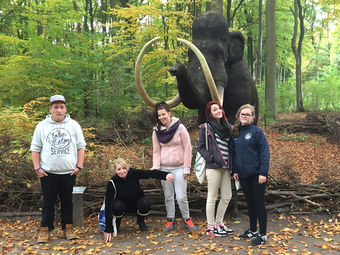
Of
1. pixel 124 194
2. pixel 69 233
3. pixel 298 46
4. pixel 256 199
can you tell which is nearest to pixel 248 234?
pixel 256 199

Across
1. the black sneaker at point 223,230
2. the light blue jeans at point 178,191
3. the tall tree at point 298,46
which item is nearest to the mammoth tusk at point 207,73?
the light blue jeans at point 178,191

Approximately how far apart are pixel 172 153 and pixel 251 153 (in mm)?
1057

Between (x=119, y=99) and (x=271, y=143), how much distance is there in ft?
19.3

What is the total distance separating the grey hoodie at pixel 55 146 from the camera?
12.5 ft

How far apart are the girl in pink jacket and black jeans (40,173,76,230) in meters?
1.19

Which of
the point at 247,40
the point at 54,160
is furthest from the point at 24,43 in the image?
the point at 247,40

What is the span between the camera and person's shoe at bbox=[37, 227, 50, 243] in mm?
3914

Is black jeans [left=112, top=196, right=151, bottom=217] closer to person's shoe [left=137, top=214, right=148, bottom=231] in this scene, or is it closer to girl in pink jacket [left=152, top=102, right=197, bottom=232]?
person's shoe [left=137, top=214, right=148, bottom=231]

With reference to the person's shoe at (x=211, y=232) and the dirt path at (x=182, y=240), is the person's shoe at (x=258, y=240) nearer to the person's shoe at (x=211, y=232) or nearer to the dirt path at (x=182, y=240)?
the dirt path at (x=182, y=240)

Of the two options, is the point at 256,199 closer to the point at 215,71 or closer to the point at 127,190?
the point at 127,190

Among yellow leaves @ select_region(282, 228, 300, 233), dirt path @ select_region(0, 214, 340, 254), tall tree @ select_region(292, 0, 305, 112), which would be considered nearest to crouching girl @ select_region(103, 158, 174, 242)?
dirt path @ select_region(0, 214, 340, 254)

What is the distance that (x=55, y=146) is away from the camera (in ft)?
12.6

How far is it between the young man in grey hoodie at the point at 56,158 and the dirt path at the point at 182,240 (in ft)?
0.92

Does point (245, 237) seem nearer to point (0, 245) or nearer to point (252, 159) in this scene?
point (252, 159)
